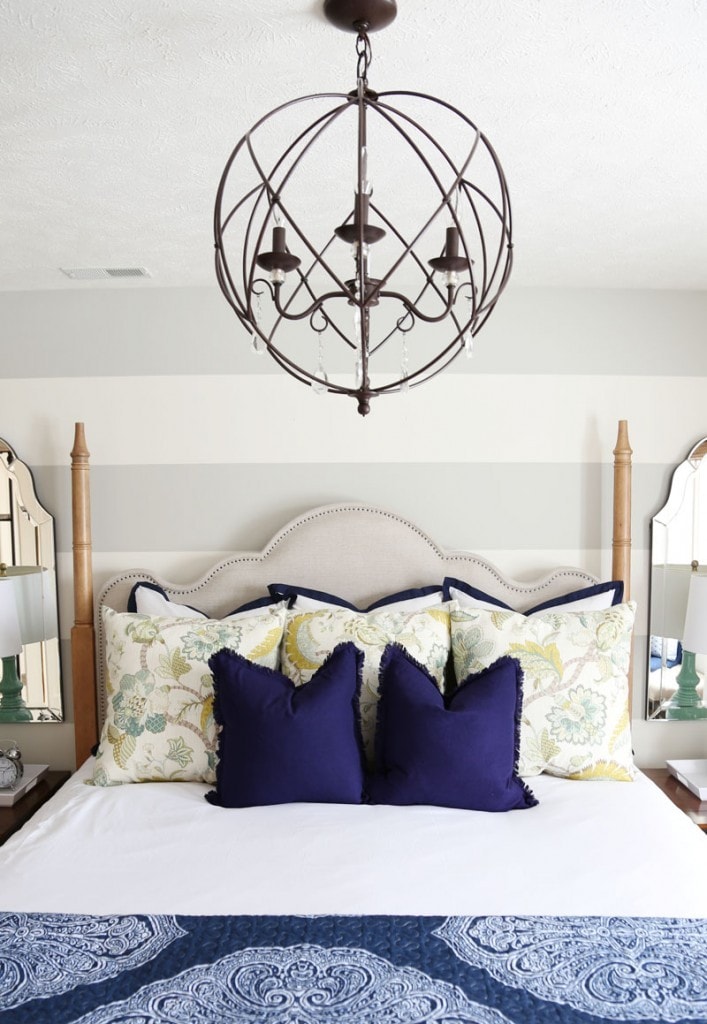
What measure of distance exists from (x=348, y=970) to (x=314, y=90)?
69.4 inches

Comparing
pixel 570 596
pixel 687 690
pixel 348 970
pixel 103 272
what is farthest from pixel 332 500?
pixel 348 970

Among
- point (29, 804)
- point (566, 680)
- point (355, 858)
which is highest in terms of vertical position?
point (566, 680)

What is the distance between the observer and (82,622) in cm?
294

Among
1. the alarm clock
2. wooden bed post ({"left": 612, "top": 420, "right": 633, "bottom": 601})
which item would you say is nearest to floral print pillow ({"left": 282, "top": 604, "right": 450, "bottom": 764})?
wooden bed post ({"left": 612, "top": 420, "right": 633, "bottom": 601})

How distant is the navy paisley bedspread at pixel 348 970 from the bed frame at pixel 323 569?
4.36 feet

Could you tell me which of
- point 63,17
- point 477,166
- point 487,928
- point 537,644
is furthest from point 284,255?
point 537,644

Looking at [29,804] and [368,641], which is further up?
[368,641]

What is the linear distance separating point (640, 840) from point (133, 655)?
160 centimetres

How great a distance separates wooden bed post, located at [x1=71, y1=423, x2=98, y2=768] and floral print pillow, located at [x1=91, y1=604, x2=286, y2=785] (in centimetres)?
44

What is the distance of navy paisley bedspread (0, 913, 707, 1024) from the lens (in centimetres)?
138

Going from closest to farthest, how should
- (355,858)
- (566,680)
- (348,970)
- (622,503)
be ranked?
(348,970)
(355,858)
(566,680)
(622,503)

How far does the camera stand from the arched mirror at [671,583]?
9.94 ft

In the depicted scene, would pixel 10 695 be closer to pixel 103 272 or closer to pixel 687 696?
pixel 103 272

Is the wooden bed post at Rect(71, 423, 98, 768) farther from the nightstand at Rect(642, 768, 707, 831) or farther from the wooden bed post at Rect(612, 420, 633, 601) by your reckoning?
the nightstand at Rect(642, 768, 707, 831)
